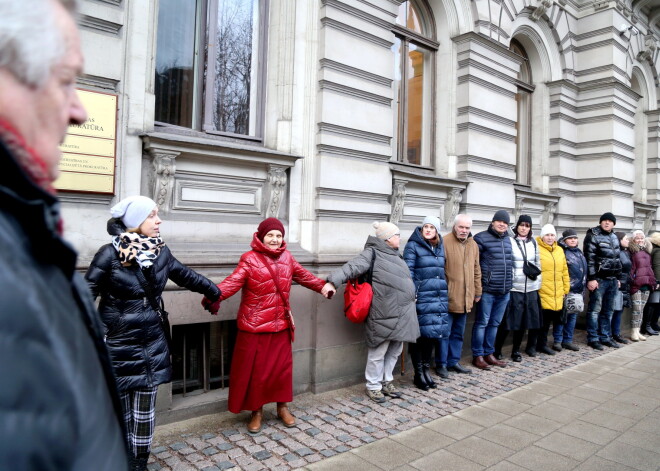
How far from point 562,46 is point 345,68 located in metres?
6.68

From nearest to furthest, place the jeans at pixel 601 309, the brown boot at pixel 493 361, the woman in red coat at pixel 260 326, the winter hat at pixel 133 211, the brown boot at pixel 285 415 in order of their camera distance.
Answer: the winter hat at pixel 133 211 < the woman in red coat at pixel 260 326 < the brown boot at pixel 285 415 < the brown boot at pixel 493 361 < the jeans at pixel 601 309

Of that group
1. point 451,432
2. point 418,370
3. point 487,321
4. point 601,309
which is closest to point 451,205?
point 487,321

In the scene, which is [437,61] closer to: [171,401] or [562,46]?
[562,46]

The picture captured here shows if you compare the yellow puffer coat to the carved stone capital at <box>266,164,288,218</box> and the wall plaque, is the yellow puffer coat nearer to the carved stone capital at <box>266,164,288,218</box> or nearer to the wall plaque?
the carved stone capital at <box>266,164,288,218</box>

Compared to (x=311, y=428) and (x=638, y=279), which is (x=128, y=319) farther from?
(x=638, y=279)

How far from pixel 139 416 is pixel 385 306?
2689 millimetres

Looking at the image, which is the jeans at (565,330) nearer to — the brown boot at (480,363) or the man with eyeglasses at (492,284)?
the man with eyeglasses at (492,284)

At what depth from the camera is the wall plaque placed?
13.3ft

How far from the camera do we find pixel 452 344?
6.46 m

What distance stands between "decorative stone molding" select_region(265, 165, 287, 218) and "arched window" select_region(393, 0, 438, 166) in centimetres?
249

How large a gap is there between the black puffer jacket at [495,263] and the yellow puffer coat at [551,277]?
3.09 ft

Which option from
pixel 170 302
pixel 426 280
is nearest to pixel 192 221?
pixel 170 302

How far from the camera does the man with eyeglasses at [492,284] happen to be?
264 inches

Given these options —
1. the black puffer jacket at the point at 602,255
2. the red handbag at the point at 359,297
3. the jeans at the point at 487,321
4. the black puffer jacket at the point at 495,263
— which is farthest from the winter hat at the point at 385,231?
the black puffer jacket at the point at 602,255
